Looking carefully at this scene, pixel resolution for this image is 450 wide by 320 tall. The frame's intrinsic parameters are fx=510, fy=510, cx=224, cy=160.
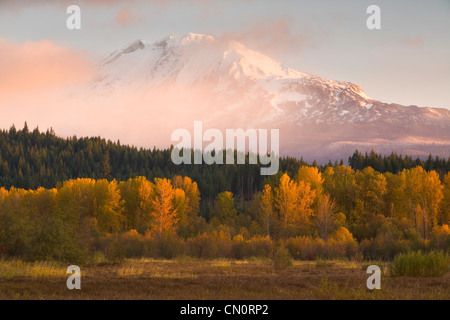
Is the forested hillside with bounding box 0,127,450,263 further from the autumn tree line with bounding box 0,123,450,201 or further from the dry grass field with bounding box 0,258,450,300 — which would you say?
the dry grass field with bounding box 0,258,450,300

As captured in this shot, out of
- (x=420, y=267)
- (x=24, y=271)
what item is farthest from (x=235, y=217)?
(x=24, y=271)

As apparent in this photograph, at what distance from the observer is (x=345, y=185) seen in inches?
3093

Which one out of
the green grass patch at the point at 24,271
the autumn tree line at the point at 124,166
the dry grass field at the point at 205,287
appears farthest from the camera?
the autumn tree line at the point at 124,166

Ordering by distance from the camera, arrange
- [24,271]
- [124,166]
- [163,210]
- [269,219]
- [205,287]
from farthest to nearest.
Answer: [124,166]
[163,210]
[269,219]
[24,271]
[205,287]

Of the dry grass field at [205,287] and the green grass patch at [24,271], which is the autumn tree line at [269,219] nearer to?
the green grass patch at [24,271]

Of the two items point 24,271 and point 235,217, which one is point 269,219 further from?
point 24,271

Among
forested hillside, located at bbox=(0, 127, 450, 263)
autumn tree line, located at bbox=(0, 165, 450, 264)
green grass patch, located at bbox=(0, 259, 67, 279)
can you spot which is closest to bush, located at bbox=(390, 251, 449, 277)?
green grass patch, located at bbox=(0, 259, 67, 279)

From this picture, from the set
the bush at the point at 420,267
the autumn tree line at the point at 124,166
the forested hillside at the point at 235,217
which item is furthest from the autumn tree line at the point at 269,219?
the autumn tree line at the point at 124,166

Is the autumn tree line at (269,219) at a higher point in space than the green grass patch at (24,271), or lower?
lower

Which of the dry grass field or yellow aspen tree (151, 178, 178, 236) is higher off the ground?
the dry grass field

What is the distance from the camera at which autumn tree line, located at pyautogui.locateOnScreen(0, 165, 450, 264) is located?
42.9 meters

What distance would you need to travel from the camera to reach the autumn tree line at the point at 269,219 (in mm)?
42906

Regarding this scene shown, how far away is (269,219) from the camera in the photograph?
66.0 m

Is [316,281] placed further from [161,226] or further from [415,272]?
[161,226]
